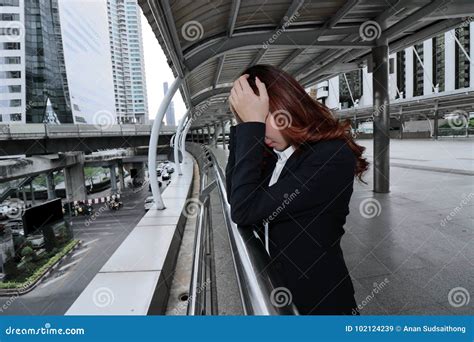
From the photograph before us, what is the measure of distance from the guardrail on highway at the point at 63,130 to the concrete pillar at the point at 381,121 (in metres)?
13.1

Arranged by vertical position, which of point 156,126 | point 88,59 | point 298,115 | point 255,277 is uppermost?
point 88,59

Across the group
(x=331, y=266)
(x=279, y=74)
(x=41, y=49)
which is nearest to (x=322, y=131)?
(x=279, y=74)

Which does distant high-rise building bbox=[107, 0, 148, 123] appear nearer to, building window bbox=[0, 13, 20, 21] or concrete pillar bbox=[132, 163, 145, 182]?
building window bbox=[0, 13, 20, 21]

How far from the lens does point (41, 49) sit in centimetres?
1309

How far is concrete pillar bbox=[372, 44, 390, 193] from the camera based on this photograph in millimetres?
6305

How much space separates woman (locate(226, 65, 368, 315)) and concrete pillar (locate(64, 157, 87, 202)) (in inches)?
906

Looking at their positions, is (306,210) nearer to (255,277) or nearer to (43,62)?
(255,277)

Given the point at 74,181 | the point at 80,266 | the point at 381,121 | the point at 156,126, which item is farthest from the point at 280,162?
the point at 74,181

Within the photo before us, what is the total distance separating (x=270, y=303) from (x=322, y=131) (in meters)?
0.49

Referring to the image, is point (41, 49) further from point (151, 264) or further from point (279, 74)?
point (279, 74)

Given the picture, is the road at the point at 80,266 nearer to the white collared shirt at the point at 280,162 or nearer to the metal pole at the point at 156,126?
the metal pole at the point at 156,126

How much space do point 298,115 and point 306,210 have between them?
0.28 metres

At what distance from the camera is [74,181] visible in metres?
22.3

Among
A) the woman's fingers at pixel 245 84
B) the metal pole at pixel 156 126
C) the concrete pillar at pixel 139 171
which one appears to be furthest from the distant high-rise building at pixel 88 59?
the concrete pillar at pixel 139 171
